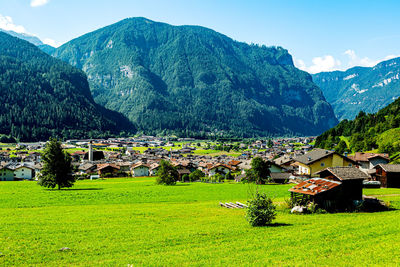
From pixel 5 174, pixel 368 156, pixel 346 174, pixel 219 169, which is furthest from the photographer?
pixel 219 169

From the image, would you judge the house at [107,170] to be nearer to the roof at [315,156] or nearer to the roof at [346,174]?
the roof at [315,156]

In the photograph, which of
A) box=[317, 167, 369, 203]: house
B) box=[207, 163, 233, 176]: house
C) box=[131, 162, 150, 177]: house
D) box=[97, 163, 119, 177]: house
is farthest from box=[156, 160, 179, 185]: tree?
box=[317, 167, 369, 203]: house

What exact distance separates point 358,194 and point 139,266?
2458cm

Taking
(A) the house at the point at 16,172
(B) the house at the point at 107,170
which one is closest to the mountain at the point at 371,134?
(B) the house at the point at 107,170

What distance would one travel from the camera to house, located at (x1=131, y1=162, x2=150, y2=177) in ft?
363

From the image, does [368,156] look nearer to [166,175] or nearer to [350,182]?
[166,175]

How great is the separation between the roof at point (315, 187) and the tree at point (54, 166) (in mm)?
47434

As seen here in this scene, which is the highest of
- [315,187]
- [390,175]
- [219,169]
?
[315,187]

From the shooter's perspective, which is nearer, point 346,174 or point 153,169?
point 346,174

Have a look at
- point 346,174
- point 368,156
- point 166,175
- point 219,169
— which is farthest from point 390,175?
point 219,169

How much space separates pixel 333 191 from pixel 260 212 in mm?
9596

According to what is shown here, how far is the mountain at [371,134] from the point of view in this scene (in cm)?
9019

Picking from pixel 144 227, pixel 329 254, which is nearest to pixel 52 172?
pixel 144 227

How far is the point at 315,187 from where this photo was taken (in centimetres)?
3098
